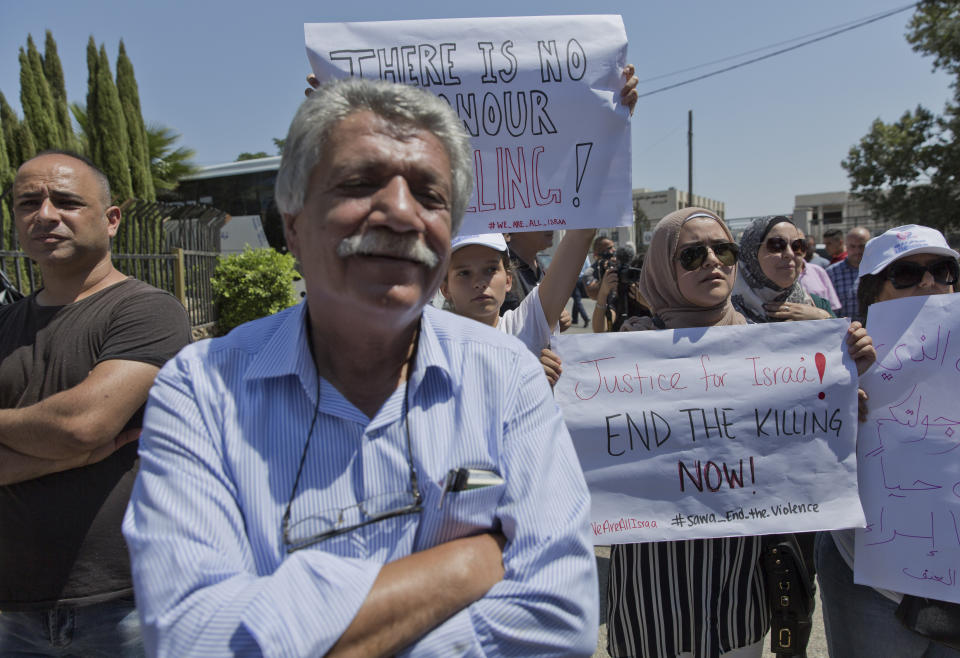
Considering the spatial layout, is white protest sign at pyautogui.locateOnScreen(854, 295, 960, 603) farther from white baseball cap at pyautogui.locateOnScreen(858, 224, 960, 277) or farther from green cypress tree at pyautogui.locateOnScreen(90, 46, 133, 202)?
green cypress tree at pyautogui.locateOnScreen(90, 46, 133, 202)

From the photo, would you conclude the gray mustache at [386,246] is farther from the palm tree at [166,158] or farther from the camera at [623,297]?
the palm tree at [166,158]

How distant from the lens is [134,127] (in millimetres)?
19062

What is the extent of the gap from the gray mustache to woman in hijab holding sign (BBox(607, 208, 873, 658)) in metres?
1.32

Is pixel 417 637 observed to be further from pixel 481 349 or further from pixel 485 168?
pixel 485 168

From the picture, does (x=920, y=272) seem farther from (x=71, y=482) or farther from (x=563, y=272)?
(x=71, y=482)

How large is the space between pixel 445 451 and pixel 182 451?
17.9 inches

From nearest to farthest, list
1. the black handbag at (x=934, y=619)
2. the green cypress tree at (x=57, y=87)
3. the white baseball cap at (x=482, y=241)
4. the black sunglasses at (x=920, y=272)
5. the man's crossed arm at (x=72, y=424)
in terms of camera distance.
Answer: the man's crossed arm at (x=72, y=424), the black handbag at (x=934, y=619), the black sunglasses at (x=920, y=272), the white baseball cap at (x=482, y=241), the green cypress tree at (x=57, y=87)

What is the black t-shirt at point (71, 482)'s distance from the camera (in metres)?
1.89

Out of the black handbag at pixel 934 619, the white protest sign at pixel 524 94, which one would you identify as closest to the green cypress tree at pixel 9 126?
the white protest sign at pixel 524 94

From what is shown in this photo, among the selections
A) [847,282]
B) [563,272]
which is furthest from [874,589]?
[847,282]

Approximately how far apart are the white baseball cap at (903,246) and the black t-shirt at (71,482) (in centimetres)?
244

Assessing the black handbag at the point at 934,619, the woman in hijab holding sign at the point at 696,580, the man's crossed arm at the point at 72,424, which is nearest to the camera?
the man's crossed arm at the point at 72,424

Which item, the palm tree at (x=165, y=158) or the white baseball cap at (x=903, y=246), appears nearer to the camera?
the white baseball cap at (x=903, y=246)

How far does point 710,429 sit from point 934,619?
824mm
